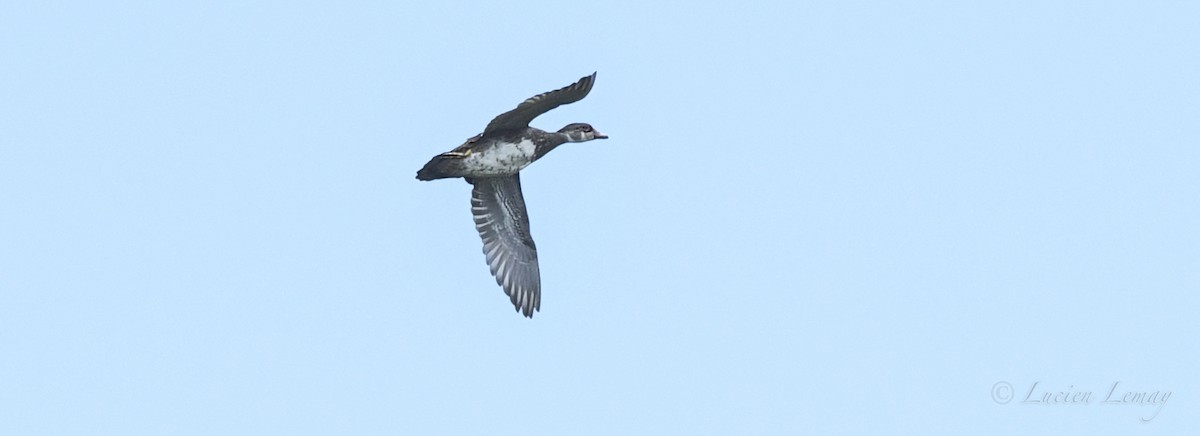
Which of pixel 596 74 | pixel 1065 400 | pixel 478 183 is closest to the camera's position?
pixel 596 74

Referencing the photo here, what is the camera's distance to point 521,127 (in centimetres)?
2406

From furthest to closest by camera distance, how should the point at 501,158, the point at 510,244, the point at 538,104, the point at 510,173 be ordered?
the point at 510,244, the point at 510,173, the point at 501,158, the point at 538,104

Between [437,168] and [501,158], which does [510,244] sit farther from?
[437,168]

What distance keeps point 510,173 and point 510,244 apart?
7.10 ft

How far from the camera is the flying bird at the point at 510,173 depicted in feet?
76.7

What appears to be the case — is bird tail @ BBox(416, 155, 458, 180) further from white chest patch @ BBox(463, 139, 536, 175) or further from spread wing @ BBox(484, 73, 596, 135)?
spread wing @ BBox(484, 73, 596, 135)

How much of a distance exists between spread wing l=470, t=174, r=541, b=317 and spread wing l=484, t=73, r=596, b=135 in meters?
2.75

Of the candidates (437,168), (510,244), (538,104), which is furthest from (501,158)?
(510,244)

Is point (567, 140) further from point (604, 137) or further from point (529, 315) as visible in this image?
point (529, 315)

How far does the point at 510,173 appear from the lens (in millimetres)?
25156

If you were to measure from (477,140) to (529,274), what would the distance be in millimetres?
3502

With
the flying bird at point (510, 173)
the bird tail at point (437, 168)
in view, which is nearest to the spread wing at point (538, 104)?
the flying bird at point (510, 173)

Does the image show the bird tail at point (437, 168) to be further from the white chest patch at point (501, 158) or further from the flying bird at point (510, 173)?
the white chest patch at point (501, 158)

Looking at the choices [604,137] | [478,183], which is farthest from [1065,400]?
[478,183]
